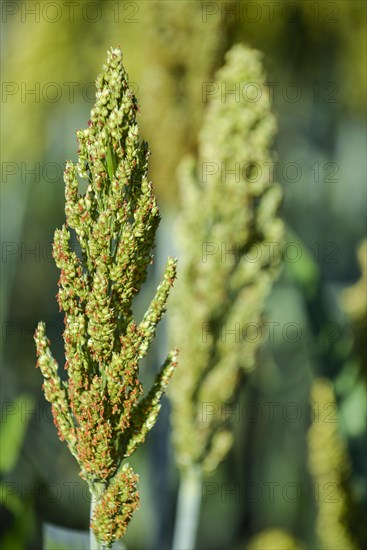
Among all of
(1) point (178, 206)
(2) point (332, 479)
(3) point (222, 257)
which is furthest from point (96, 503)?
(1) point (178, 206)

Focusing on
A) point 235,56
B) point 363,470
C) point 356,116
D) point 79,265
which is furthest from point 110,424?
point 356,116

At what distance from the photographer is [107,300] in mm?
1324

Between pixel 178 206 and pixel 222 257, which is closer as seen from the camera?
pixel 222 257

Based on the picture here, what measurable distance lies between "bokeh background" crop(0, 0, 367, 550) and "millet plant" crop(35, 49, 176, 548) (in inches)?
58.1

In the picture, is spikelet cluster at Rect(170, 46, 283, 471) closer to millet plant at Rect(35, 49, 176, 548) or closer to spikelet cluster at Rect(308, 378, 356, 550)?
spikelet cluster at Rect(308, 378, 356, 550)

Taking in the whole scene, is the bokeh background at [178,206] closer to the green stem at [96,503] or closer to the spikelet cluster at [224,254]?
the spikelet cluster at [224,254]

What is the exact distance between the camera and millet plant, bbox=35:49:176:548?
1316 millimetres

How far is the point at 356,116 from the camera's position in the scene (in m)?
4.38

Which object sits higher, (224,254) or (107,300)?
(224,254)

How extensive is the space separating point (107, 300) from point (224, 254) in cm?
111

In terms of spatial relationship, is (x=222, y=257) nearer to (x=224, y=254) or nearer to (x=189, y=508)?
(x=224, y=254)

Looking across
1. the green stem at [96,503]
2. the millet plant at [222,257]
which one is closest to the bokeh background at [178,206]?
the millet plant at [222,257]

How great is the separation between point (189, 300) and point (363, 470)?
0.96 m

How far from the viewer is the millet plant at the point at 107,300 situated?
4.32 feet
